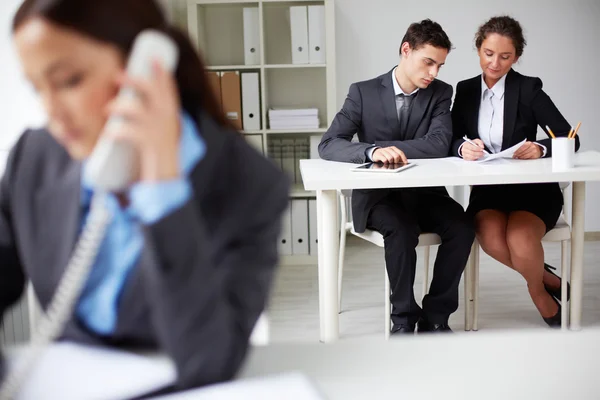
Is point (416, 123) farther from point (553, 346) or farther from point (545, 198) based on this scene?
point (553, 346)

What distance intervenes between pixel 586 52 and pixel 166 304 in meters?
3.96

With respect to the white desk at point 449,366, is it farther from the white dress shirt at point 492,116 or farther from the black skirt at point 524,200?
the white dress shirt at point 492,116

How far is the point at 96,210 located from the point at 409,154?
2.06 meters

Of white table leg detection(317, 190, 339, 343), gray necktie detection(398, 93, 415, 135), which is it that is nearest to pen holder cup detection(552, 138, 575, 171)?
gray necktie detection(398, 93, 415, 135)

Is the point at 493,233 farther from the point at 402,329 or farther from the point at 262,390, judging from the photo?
the point at 262,390

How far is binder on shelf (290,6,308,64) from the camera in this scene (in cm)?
357

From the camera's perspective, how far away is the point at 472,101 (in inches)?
102

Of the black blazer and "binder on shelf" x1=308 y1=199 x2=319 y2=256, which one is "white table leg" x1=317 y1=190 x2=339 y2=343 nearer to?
the black blazer

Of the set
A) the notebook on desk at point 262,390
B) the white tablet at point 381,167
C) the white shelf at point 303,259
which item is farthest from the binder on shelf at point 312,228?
the notebook on desk at point 262,390

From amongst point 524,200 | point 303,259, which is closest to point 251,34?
point 303,259

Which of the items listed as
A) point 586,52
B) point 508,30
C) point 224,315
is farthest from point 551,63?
point 224,315

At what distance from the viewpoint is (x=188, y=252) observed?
0.47 m

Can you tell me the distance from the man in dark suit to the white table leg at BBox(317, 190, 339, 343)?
0.28 m

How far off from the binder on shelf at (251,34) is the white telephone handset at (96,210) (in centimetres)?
308
